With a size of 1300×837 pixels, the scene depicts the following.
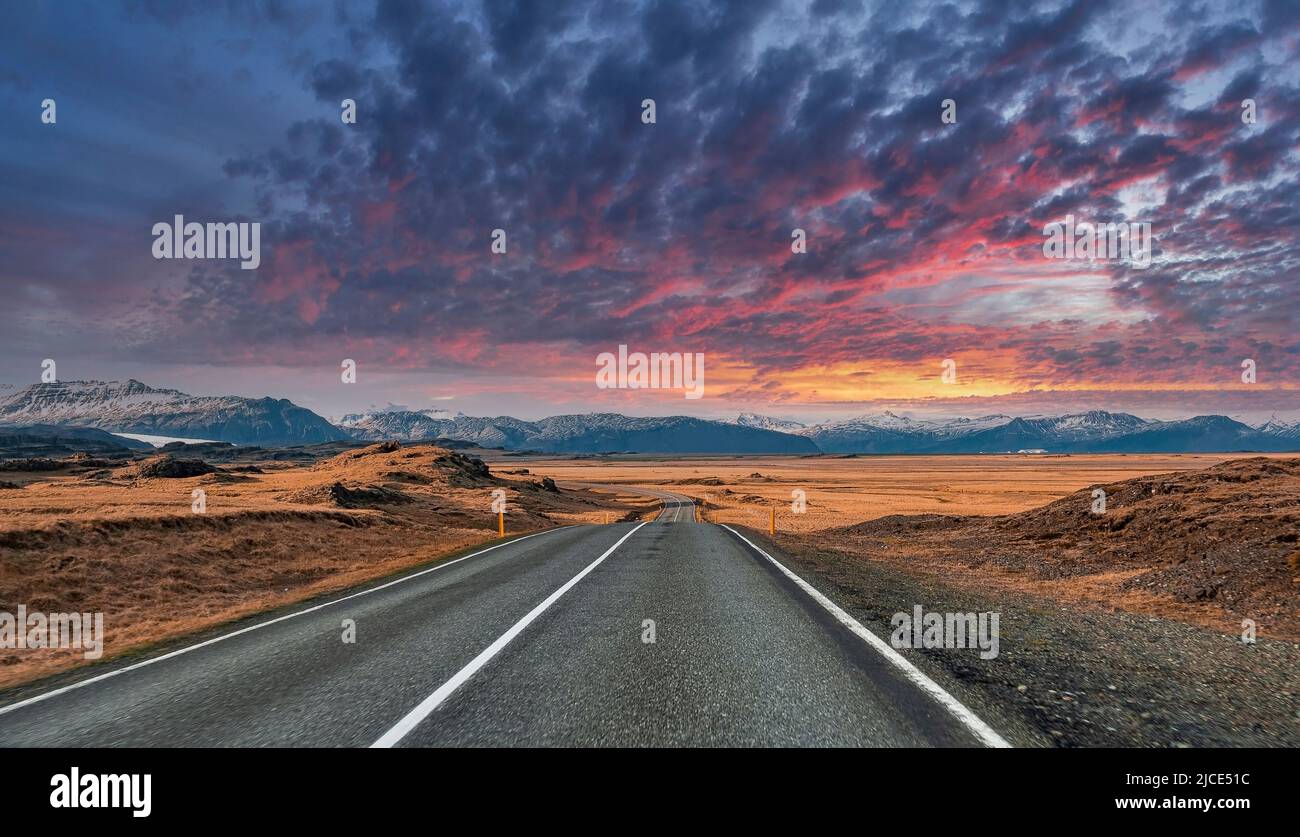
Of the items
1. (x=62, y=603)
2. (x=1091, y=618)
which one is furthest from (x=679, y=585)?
(x=62, y=603)

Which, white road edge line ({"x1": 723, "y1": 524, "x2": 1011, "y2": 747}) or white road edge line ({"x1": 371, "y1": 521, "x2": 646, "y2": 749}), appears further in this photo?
white road edge line ({"x1": 371, "y1": 521, "x2": 646, "y2": 749})

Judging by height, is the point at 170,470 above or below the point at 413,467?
above

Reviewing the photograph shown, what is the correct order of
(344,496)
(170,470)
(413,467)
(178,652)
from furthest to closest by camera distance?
1. (413,467)
2. (170,470)
3. (344,496)
4. (178,652)

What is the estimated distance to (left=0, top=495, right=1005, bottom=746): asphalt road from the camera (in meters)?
5.00

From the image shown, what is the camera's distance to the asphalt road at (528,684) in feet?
16.4

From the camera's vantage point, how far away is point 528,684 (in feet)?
20.3

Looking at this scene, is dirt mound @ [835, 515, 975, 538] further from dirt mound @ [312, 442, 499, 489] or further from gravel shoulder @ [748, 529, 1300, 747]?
dirt mound @ [312, 442, 499, 489]

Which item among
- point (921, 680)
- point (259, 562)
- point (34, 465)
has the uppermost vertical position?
point (921, 680)

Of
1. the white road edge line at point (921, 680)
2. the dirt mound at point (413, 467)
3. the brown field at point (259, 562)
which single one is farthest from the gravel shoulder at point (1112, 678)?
the dirt mound at point (413, 467)

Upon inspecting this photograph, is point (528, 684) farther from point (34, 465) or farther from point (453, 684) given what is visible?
point (34, 465)

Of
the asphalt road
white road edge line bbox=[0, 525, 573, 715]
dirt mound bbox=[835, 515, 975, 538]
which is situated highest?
the asphalt road

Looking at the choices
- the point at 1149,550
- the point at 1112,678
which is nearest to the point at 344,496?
the point at 1149,550

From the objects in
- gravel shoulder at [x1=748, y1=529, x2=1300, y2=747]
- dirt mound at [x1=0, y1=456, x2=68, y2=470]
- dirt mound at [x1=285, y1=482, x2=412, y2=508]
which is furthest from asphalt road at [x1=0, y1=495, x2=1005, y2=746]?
dirt mound at [x1=0, y1=456, x2=68, y2=470]
